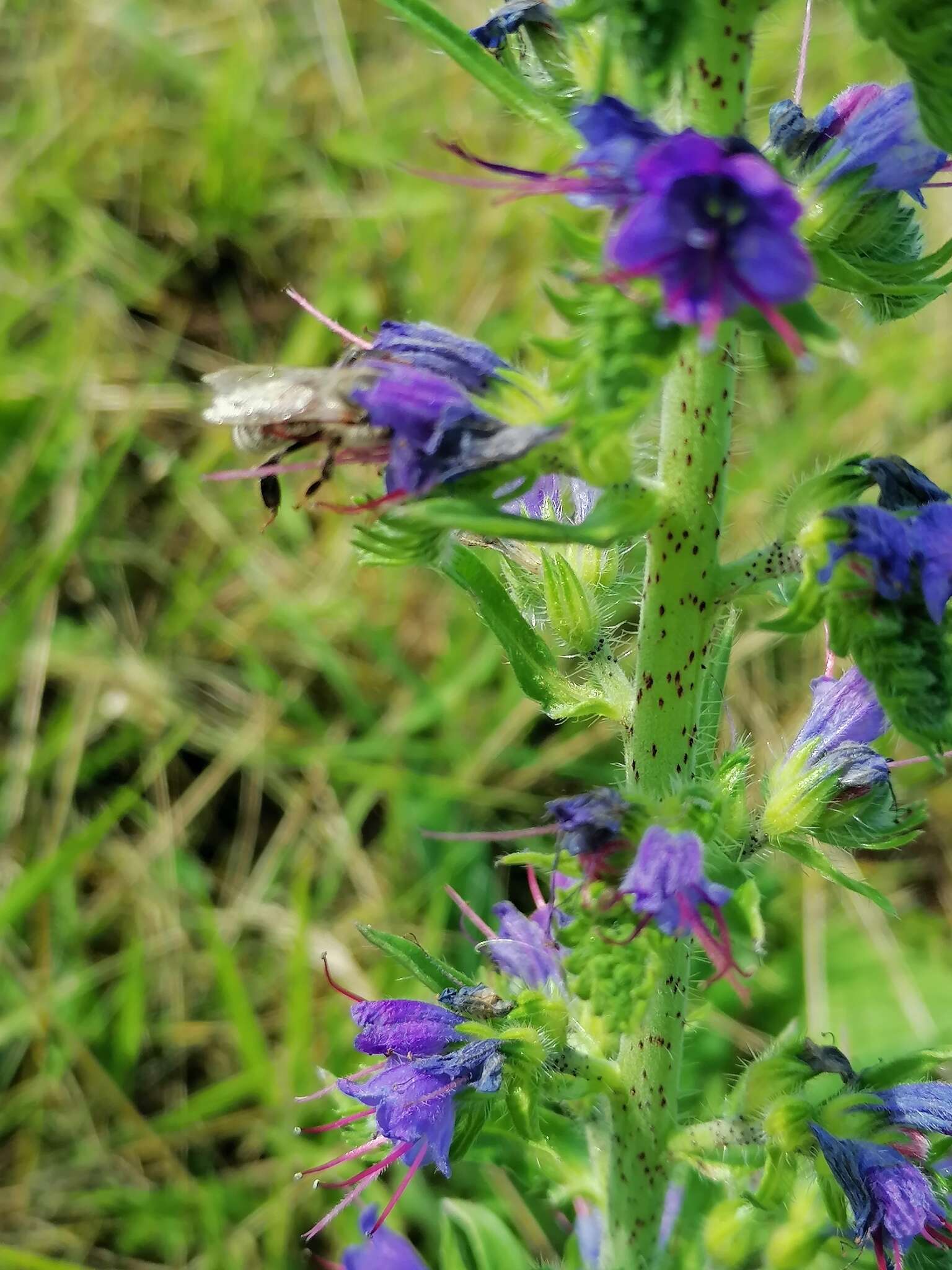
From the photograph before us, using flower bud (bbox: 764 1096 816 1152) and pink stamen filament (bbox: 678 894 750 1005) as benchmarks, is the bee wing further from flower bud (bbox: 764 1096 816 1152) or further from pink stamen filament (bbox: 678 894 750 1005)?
flower bud (bbox: 764 1096 816 1152)

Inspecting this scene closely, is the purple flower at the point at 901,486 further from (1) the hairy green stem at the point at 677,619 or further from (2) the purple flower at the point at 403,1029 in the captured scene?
(2) the purple flower at the point at 403,1029

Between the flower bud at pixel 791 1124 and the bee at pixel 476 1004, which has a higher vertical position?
the flower bud at pixel 791 1124

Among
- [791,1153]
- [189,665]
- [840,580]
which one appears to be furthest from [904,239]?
[189,665]

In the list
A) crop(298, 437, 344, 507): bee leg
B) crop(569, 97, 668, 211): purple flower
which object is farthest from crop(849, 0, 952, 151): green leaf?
crop(298, 437, 344, 507): bee leg

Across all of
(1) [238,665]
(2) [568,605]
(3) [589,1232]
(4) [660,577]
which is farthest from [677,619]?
(1) [238,665]

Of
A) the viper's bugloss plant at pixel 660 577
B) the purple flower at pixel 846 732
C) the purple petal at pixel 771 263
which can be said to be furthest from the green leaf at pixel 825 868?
the purple petal at pixel 771 263

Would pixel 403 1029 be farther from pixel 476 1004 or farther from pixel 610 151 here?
pixel 610 151
